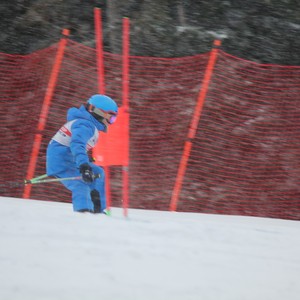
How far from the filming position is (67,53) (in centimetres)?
885

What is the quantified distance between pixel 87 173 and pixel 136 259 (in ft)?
6.27

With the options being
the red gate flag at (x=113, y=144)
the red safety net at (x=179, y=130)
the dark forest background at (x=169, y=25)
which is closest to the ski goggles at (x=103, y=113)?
the red gate flag at (x=113, y=144)

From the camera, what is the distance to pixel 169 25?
9844 mm

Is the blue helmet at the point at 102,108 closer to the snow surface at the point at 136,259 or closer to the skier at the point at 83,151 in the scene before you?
the skier at the point at 83,151

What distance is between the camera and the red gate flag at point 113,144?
588cm

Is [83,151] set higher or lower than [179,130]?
higher

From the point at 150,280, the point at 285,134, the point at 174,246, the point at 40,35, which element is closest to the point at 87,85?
the point at 40,35

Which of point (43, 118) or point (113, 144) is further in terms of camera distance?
point (43, 118)

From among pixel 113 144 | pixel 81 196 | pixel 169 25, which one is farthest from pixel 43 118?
pixel 169 25

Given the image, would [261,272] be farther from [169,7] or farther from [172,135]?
[169,7]

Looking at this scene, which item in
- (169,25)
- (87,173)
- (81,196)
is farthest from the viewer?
(169,25)

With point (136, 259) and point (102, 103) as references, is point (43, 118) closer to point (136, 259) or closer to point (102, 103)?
point (102, 103)

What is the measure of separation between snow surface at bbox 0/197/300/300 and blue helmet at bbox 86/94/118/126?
1.39 meters

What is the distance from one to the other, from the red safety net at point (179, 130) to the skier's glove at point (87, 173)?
243 cm
